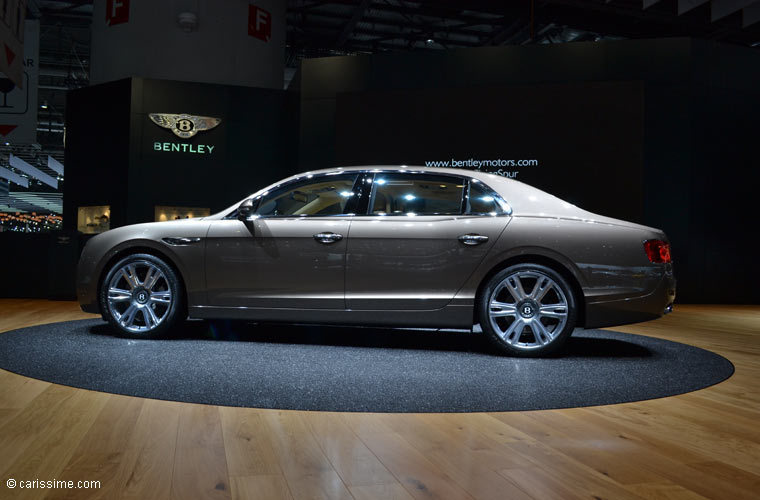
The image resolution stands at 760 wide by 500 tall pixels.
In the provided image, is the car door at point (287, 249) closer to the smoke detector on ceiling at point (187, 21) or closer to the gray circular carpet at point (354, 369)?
the gray circular carpet at point (354, 369)

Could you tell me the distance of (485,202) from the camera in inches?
165

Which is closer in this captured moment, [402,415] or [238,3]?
[402,415]

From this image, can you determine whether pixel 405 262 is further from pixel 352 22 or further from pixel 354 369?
pixel 352 22

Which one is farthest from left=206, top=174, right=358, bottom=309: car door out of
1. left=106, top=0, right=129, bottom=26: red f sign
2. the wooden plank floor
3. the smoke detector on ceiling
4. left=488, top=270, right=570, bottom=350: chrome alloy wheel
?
left=106, top=0, right=129, bottom=26: red f sign

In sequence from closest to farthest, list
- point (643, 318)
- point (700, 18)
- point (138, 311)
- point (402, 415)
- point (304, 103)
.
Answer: point (402, 415) → point (643, 318) → point (138, 311) → point (304, 103) → point (700, 18)

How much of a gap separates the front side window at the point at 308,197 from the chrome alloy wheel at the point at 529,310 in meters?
1.28

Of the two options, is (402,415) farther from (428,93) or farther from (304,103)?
(304,103)

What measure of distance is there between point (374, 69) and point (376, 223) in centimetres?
671

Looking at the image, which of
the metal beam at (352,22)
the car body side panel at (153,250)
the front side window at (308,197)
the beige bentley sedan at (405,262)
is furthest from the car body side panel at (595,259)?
the metal beam at (352,22)

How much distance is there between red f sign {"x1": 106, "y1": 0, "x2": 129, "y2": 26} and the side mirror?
9.82 meters

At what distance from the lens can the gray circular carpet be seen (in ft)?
9.54

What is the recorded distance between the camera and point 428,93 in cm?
986

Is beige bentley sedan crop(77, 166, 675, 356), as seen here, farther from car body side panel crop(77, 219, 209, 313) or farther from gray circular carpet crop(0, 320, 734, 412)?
gray circular carpet crop(0, 320, 734, 412)

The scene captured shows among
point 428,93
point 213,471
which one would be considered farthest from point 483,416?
point 428,93
